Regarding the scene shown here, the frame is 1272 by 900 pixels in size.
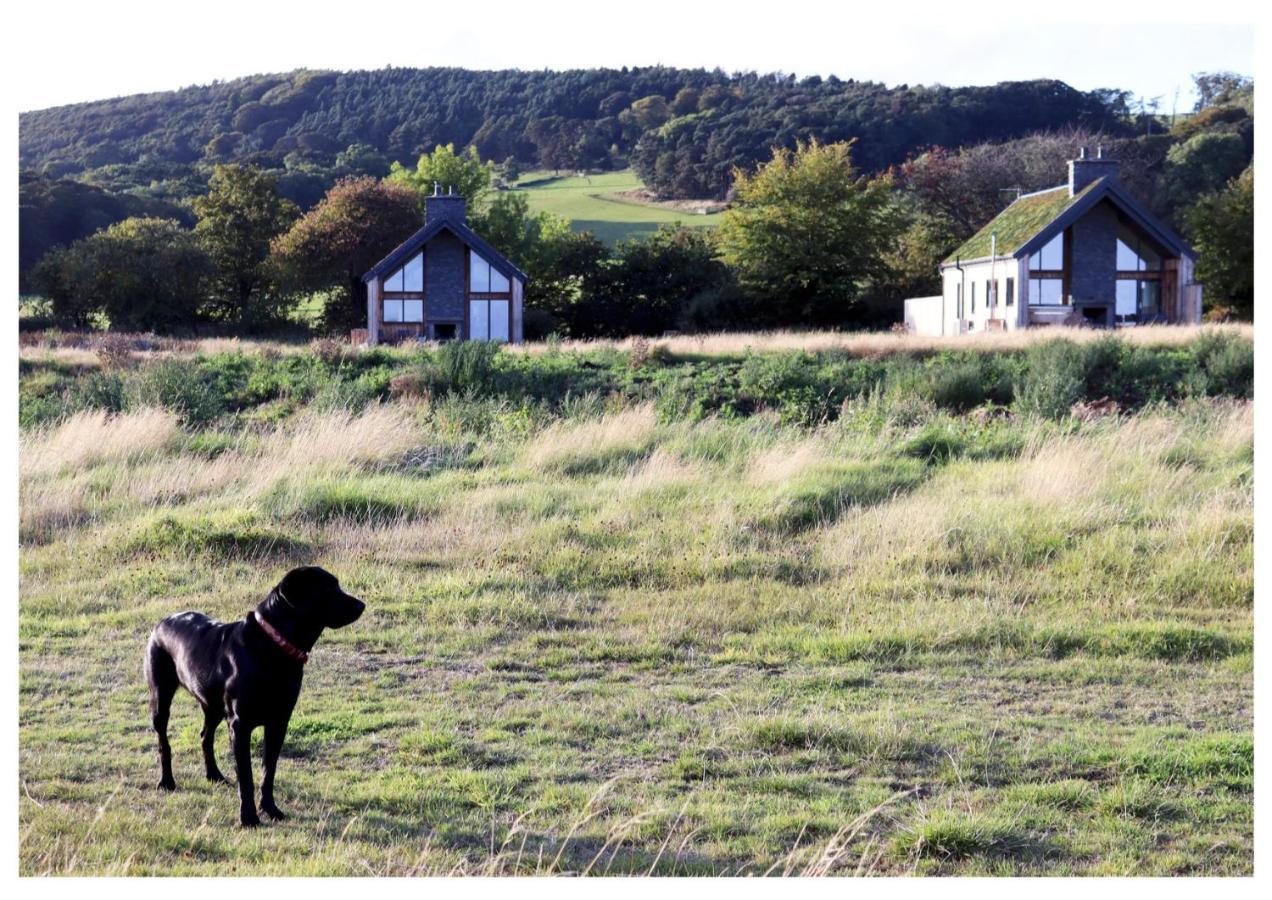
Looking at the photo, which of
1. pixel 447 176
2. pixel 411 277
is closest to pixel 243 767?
pixel 411 277

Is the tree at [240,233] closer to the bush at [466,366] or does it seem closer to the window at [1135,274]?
the bush at [466,366]

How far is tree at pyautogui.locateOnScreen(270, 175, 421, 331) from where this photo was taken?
136 ft

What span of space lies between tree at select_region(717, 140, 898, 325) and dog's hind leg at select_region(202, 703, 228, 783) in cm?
3723

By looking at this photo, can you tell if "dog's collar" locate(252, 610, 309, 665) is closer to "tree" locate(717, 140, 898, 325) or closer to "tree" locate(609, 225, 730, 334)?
"tree" locate(609, 225, 730, 334)

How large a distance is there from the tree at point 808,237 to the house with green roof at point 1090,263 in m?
5.17

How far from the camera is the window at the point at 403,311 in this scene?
36.5m

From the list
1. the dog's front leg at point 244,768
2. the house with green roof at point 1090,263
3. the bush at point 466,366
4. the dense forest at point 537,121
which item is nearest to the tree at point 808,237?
the house with green roof at point 1090,263

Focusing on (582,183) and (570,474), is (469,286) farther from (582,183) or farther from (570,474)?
(582,183)

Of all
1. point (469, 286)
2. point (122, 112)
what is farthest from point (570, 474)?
point (122, 112)

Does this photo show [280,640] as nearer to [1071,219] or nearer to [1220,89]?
[1071,219]

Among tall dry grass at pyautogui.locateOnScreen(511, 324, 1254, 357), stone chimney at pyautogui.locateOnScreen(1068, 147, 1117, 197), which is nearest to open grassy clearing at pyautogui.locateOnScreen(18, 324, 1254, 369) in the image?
tall dry grass at pyautogui.locateOnScreen(511, 324, 1254, 357)

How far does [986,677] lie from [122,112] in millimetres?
93175

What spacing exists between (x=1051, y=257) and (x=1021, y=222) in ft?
6.89

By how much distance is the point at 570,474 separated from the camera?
1266cm
